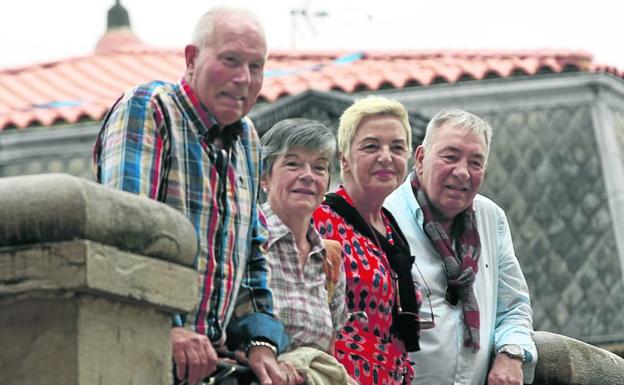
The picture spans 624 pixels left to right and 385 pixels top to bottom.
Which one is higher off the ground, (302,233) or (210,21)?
(210,21)

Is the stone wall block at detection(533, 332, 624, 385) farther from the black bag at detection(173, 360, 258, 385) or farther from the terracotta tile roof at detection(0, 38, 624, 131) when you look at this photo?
the terracotta tile roof at detection(0, 38, 624, 131)

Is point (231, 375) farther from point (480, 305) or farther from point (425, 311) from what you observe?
point (480, 305)

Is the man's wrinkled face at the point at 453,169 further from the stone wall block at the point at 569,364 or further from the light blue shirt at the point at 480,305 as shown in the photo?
the stone wall block at the point at 569,364

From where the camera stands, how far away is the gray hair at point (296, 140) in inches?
213

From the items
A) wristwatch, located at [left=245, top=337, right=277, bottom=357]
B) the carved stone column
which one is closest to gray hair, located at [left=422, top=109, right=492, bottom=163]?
wristwatch, located at [left=245, top=337, right=277, bottom=357]

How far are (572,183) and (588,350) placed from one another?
8.15 metres

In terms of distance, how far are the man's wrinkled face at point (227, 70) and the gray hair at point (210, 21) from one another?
0.01 m

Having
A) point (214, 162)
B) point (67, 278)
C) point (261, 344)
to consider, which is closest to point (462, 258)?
point (261, 344)

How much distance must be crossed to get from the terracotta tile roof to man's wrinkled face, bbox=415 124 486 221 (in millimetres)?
8068

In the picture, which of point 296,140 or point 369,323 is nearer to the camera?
point 296,140

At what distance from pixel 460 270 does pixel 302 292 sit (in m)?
1.10

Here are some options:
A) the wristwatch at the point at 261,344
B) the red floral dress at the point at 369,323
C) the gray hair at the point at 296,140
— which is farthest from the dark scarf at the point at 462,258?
the wristwatch at the point at 261,344

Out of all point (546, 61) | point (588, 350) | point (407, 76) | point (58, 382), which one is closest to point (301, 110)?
point (407, 76)

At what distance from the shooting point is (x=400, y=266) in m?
5.81
